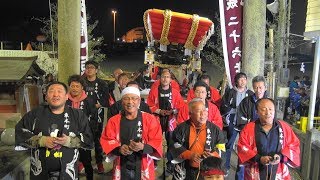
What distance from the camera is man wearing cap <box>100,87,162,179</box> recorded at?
3.82 m

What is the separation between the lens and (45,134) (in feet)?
12.3

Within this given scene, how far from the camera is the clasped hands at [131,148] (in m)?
3.57

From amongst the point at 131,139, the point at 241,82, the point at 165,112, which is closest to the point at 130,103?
the point at 131,139

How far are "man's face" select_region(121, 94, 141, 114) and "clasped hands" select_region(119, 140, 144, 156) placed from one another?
42cm

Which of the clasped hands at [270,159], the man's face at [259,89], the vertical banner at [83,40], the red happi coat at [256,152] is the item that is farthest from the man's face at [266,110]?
the vertical banner at [83,40]

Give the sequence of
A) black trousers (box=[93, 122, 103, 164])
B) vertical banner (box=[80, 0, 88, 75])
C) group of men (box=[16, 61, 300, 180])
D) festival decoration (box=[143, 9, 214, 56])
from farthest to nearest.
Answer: festival decoration (box=[143, 9, 214, 56]), vertical banner (box=[80, 0, 88, 75]), black trousers (box=[93, 122, 103, 164]), group of men (box=[16, 61, 300, 180])

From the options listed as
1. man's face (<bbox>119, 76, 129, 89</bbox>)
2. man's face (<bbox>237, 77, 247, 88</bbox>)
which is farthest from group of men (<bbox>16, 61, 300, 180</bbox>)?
man's face (<bbox>119, 76, 129, 89</bbox>)

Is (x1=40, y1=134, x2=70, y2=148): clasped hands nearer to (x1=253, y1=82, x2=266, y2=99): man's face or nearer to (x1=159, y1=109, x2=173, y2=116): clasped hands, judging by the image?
(x1=159, y1=109, x2=173, y2=116): clasped hands

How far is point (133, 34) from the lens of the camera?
47.0 m

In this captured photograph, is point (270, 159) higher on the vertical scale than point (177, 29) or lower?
lower

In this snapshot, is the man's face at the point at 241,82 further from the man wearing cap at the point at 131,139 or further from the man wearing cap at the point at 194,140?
the man wearing cap at the point at 131,139

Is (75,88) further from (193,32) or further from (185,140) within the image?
(193,32)

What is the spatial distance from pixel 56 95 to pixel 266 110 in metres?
2.35

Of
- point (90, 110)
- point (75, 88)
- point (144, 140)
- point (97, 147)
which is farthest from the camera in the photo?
point (97, 147)
